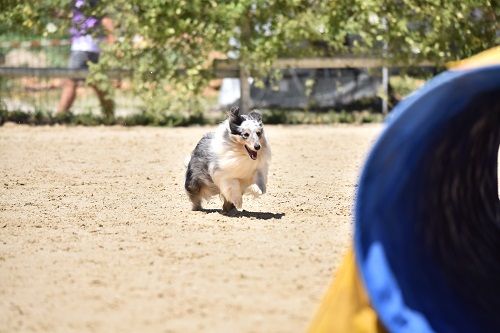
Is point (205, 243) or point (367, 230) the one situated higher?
point (367, 230)

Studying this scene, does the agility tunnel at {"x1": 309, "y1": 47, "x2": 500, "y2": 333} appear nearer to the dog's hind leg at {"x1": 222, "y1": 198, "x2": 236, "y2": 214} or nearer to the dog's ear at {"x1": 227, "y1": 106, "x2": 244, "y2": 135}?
the dog's ear at {"x1": 227, "y1": 106, "x2": 244, "y2": 135}

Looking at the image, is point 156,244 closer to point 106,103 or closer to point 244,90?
point 244,90

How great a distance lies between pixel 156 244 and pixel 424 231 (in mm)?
2347

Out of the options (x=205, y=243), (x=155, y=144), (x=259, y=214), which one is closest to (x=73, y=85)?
(x=155, y=144)

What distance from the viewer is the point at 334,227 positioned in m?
7.78

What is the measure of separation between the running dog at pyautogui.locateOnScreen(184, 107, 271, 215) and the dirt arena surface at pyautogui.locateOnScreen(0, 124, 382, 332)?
23 centimetres

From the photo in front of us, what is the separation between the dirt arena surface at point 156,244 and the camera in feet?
17.2

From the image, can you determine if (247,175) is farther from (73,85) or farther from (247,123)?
(73,85)

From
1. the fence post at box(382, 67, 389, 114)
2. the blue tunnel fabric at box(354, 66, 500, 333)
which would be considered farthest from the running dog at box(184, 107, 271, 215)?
the fence post at box(382, 67, 389, 114)

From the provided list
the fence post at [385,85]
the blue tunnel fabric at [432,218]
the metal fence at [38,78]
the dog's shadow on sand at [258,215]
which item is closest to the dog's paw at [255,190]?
the dog's shadow on sand at [258,215]

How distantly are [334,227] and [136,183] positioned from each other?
3.25 metres

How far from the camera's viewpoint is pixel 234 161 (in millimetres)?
8359

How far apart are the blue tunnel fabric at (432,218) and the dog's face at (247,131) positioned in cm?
219

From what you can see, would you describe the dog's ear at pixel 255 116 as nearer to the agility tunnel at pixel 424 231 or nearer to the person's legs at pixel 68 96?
the agility tunnel at pixel 424 231
